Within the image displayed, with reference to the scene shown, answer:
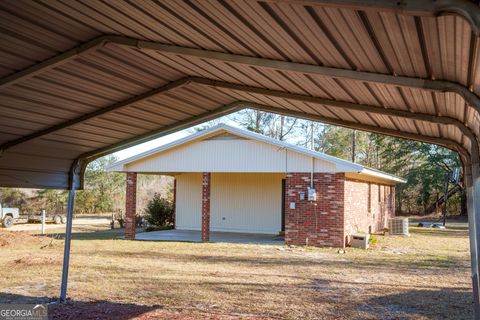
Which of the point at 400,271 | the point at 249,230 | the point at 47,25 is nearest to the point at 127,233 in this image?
the point at 249,230

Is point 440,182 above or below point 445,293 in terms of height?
above

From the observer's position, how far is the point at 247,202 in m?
22.8

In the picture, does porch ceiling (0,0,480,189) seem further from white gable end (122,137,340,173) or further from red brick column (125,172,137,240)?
red brick column (125,172,137,240)

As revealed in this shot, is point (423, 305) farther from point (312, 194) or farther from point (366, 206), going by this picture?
point (366, 206)

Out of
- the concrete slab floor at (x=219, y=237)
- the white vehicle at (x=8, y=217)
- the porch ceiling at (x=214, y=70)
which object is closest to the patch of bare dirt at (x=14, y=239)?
the concrete slab floor at (x=219, y=237)

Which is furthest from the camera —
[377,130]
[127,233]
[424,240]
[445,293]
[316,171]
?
[424,240]

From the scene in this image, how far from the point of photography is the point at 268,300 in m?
8.85

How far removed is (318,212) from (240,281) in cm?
721

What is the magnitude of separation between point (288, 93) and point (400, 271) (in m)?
8.36

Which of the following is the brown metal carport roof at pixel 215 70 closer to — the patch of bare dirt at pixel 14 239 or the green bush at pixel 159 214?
the patch of bare dirt at pixel 14 239

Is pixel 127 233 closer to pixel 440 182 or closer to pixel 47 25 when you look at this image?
pixel 47 25

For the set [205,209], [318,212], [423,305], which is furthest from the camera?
[205,209]

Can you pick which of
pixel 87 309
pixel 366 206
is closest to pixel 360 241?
pixel 366 206

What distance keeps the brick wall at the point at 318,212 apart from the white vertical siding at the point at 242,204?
178 inches
